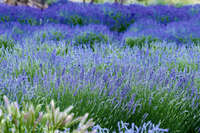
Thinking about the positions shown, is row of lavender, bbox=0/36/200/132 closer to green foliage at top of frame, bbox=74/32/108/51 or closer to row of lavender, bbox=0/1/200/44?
green foliage at top of frame, bbox=74/32/108/51

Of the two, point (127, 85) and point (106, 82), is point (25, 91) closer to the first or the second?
point (106, 82)

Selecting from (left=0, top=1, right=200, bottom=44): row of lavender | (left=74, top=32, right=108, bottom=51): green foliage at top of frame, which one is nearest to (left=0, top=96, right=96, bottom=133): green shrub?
(left=74, top=32, right=108, bottom=51): green foliage at top of frame

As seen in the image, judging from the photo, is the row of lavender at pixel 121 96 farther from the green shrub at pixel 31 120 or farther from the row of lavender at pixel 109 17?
the row of lavender at pixel 109 17

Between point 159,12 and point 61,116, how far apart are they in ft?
28.3

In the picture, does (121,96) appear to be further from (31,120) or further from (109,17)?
(109,17)

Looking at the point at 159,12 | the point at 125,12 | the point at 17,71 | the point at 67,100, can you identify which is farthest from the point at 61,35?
the point at 159,12

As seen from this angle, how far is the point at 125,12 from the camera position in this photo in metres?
8.97

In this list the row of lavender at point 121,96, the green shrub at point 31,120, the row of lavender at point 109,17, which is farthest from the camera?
the row of lavender at point 109,17

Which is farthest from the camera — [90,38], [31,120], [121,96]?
[90,38]

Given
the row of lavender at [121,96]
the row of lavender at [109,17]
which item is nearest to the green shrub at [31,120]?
the row of lavender at [121,96]

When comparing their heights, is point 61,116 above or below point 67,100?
above

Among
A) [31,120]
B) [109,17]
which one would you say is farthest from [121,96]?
[109,17]

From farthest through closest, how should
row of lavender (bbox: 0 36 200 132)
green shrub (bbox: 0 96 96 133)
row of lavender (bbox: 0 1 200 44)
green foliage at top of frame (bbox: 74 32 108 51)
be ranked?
row of lavender (bbox: 0 1 200 44), green foliage at top of frame (bbox: 74 32 108 51), row of lavender (bbox: 0 36 200 132), green shrub (bbox: 0 96 96 133)

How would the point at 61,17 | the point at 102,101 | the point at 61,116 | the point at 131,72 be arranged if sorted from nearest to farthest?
1. the point at 61,116
2. the point at 102,101
3. the point at 131,72
4. the point at 61,17
